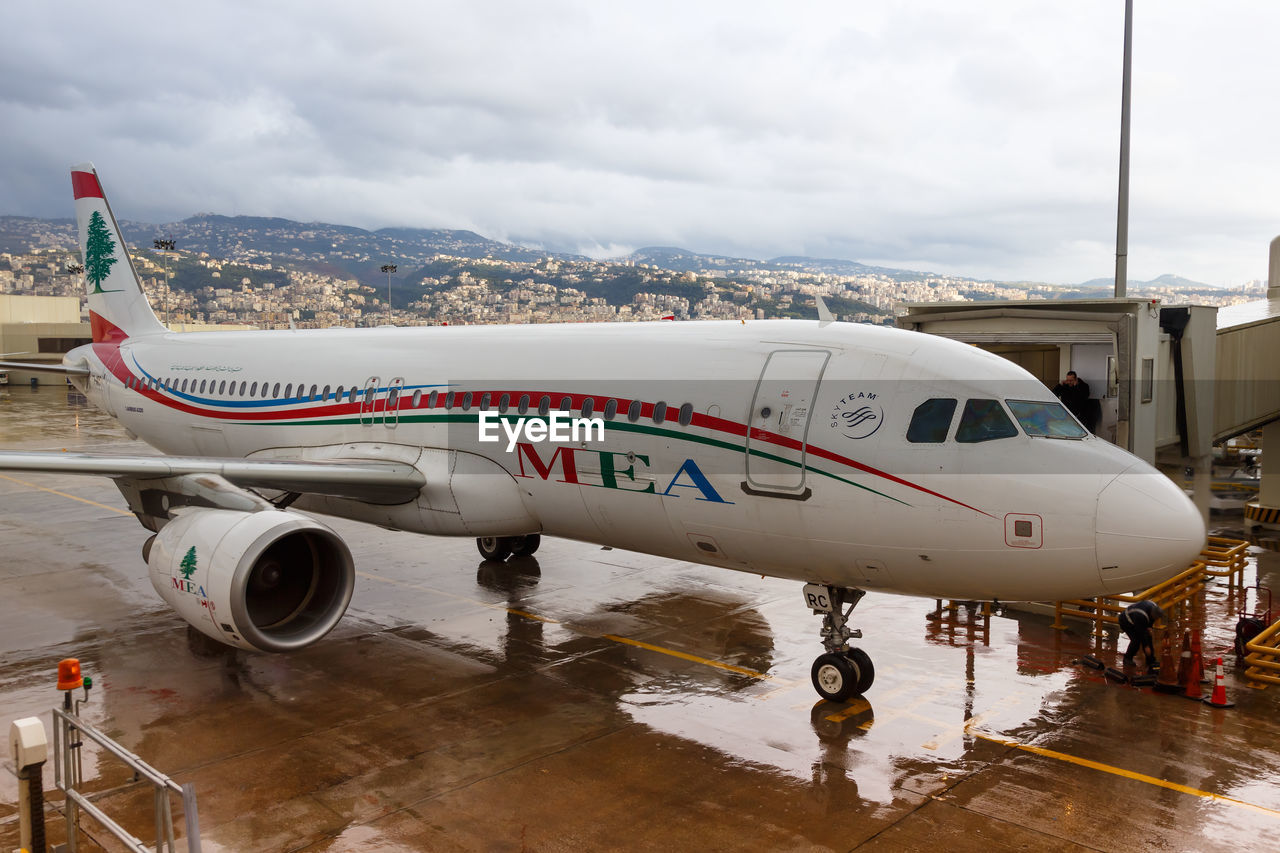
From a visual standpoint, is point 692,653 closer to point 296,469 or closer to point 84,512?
point 296,469

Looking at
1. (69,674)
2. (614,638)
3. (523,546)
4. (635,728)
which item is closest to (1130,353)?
(614,638)

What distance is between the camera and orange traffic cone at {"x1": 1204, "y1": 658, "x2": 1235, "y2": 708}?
10.8 meters

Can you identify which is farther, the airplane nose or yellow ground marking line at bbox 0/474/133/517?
yellow ground marking line at bbox 0/474/133/517

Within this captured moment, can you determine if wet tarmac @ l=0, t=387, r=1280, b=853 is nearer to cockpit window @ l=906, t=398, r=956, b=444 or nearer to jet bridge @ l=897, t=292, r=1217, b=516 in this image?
jet bridge @ l=897, t=292, r=1217, b=516

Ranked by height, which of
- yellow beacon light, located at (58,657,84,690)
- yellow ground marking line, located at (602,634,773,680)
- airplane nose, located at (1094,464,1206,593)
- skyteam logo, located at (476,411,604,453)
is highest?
skyteam logo, located at (476,411,604,453)

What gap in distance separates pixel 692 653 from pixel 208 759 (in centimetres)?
594

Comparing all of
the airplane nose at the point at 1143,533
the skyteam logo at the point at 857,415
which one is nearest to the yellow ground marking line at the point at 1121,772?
the airplane nose at the point at 1143,533

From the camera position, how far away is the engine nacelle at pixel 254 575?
1019 cm

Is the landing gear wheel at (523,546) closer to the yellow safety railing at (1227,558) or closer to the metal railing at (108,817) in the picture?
the metal railing at (108,817)

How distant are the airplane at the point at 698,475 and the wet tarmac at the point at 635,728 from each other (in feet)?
3.67

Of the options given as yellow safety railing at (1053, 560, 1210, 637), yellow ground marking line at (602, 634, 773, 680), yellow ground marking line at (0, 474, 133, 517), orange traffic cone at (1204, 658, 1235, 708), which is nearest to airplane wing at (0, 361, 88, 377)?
yellow ground marking line at (0, 474, 133, 517)

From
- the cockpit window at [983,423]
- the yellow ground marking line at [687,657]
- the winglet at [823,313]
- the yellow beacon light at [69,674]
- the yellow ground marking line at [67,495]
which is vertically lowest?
the yellow ground marking line at [687,657]

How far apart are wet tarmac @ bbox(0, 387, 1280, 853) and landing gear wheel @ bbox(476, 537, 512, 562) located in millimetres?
1465

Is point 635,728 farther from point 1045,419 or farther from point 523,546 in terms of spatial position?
point 523,546
